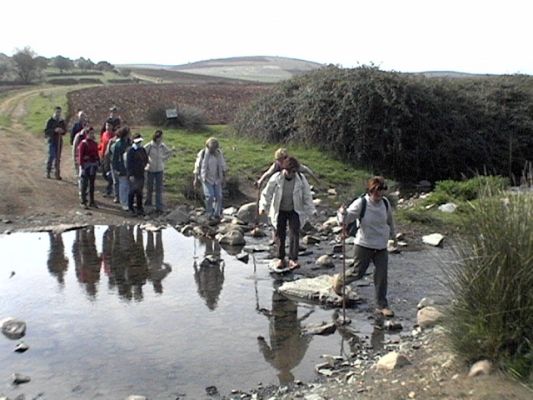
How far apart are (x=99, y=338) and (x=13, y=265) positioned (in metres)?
4.51

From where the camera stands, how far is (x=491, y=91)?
27.7 meters

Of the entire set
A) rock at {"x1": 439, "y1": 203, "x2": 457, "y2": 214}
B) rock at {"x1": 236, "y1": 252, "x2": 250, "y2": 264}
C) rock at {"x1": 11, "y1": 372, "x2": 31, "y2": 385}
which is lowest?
rock at {"x1": 236, "y1": 252, "x2": 250, "y2": 264}

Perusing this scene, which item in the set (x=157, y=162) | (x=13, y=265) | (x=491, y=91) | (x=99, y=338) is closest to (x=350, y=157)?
(x=491, y=91)

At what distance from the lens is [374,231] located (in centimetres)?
1013

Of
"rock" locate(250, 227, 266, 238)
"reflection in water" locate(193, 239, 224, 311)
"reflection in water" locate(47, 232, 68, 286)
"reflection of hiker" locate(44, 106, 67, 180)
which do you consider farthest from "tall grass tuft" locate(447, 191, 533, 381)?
"reflection of hiker" locate(44, 106, 67, 180)

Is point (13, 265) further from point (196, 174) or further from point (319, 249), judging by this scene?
point (319, 249)

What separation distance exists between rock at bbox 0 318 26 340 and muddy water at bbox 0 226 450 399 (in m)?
0.12

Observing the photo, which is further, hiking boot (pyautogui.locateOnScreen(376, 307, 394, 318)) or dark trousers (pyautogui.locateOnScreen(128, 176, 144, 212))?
dark trousers (pyautogui.locateOnScreen(128, 176, 144, 212))

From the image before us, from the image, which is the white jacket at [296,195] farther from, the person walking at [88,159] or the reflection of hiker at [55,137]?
the reflection of hiker at [55,137]

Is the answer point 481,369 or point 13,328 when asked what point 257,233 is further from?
point 481,369

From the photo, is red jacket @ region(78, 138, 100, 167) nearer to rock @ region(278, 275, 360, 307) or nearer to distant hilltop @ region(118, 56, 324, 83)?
rock @ region(278, 275, 360, 307)

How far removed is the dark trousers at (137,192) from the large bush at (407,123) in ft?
31.3

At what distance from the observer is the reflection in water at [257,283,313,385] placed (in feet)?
27.7

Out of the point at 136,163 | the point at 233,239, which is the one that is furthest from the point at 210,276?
the point at 136,163
